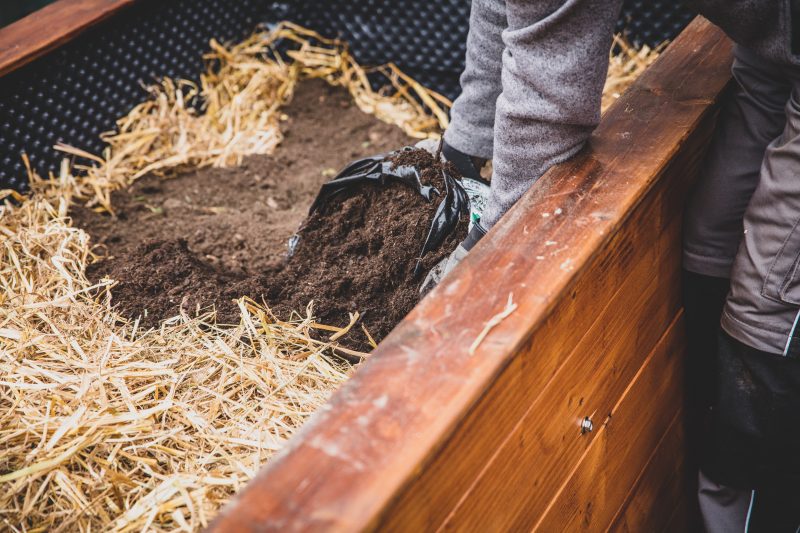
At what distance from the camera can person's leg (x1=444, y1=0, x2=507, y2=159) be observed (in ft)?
4.42

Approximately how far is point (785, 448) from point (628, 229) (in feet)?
1.64

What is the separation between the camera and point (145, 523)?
3.15ft

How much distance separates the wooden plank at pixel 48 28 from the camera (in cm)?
177

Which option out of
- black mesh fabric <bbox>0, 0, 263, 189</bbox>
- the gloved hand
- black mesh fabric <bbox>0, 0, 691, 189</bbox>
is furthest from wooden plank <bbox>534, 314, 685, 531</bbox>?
black mesh fabric <bbox>0, 0, 263, 189</bbox>

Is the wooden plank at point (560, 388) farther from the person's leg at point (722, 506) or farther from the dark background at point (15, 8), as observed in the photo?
the dark background at point (15, 8)

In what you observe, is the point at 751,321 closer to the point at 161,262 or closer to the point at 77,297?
the point at 161,262

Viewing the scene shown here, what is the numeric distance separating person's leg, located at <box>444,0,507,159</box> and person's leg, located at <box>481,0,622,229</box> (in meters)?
0.37

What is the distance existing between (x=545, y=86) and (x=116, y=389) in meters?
0.84

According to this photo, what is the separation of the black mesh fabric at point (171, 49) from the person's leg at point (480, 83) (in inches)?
32.4

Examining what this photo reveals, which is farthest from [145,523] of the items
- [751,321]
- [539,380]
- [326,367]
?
[751,321]

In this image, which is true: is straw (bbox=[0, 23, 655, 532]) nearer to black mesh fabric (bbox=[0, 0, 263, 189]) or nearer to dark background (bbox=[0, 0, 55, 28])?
black mesh fabric (bbox=[0, 0, 263, 189])

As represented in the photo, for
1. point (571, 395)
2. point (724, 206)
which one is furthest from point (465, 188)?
point (571, 395)

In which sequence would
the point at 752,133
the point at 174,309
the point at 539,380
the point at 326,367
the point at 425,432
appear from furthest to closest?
the point at 174,309, the point at 326,367, the point at 752,133, the point at 539,380, the point at 425,432

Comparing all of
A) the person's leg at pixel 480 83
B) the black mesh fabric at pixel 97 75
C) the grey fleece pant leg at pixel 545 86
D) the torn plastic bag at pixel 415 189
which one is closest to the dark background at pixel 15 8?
the black mesh fabric at pixel 97 75
